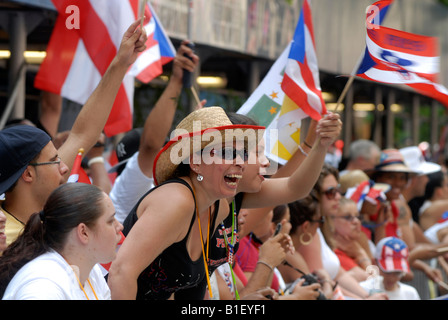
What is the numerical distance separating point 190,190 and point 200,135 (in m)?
0.24

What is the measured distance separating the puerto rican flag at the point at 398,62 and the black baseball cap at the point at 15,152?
189 centimetres

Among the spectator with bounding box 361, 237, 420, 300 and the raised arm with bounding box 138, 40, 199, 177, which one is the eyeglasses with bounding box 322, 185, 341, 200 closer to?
the spectator with bounding box 361, 237, 420, 300

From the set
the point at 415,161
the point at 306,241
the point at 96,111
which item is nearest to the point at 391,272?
the point at 306,241

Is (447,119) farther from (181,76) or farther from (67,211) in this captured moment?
(67,211)

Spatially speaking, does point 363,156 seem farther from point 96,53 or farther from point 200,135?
point 200,135

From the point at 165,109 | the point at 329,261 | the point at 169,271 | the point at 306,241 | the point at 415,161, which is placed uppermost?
the point at 165,109

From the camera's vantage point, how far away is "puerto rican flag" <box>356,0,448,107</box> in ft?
13.2

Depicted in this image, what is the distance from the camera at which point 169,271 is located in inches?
123

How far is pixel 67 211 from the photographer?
2537 mm

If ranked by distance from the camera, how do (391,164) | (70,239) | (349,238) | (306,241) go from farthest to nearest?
(391,164) → (349,238) → (306,241) → (70,239)

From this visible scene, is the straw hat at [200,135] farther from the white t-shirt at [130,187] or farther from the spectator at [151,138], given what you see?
the white t-shirt at [130,187]

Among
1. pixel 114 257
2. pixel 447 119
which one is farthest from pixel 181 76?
pixel 447 119

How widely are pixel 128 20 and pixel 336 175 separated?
219cm

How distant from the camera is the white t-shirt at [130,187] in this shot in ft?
14.7
